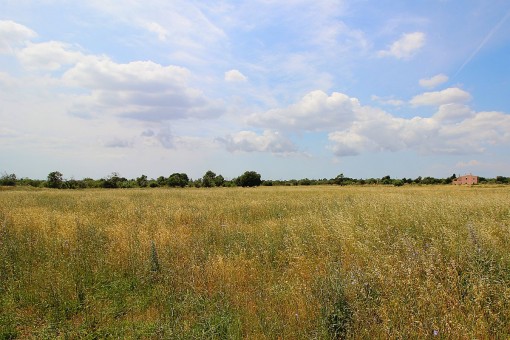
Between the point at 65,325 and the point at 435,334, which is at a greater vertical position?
the point at 435,334

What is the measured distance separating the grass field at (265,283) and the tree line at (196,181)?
2677 inches

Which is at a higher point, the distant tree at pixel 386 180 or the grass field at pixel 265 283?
the distant tree at pixel 386 180

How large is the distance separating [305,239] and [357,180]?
3259 inches

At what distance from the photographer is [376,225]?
7.85 m

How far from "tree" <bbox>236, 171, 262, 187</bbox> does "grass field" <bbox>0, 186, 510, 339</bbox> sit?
3048 inches

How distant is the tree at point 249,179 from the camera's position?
284 feet

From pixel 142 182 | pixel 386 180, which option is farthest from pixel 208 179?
pixel 386 180

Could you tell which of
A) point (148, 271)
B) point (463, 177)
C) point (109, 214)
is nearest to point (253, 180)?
point (463, 177)

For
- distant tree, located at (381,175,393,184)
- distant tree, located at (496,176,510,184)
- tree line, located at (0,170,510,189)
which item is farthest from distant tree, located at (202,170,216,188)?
distant tree, located at (496,176,510,184)

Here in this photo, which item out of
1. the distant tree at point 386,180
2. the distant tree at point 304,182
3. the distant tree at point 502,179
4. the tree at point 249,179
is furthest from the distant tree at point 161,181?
the distant tree at point 502,179

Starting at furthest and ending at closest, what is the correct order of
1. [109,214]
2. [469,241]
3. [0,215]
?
[109,214]
[0,215]
[469,241]

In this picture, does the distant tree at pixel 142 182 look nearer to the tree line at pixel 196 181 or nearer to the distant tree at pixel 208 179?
the tree line at pixel 196 181

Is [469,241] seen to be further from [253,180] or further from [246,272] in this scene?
[253,180]

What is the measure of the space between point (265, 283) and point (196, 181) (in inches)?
3148
